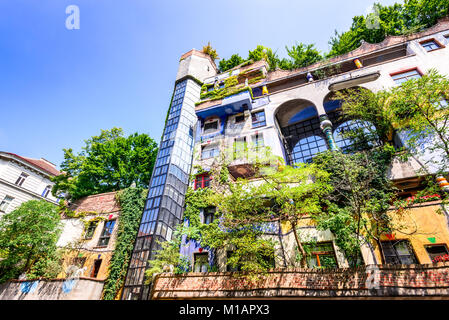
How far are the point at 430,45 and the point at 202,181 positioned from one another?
943 inches

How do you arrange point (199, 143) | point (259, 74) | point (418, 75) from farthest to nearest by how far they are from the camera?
point (259, 74)
point (199, 143)
point (418, 75)

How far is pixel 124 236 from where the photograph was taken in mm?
16969

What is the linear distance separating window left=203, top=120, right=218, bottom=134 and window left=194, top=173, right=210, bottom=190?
5.66m

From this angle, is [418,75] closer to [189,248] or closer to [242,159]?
[242,159]

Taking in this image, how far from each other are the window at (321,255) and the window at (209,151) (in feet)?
37.8

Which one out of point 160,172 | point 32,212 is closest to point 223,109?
point 160,172

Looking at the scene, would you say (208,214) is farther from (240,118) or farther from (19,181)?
(19,181)

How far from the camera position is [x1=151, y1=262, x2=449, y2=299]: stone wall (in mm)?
8047

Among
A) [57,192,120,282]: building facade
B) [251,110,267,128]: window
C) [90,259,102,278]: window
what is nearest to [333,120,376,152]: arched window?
[251,110,267,128]: window

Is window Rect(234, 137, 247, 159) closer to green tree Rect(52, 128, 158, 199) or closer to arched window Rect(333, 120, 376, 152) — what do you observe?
arched window Rect(333, 120, 376, 152)

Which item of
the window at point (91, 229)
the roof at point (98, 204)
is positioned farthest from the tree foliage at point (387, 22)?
the window at point (91, 229)

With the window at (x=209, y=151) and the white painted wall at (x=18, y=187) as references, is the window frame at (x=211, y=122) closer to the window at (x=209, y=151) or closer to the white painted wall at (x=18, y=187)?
the window at (x=209, y=151)

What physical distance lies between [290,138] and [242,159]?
24.5ft

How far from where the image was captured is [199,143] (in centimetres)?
2294
